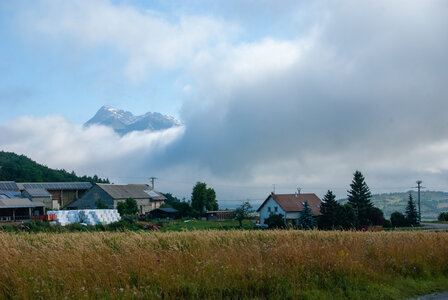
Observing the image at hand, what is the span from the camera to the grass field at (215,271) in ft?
23.6

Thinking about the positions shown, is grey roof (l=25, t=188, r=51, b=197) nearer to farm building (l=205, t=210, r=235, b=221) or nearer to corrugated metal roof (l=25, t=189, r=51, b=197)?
corrugated metal roof (l=25, t=189, r=51, b=197)

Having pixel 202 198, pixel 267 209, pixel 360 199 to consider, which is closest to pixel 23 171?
pixel 202 198

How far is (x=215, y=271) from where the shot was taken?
8055 millimetres

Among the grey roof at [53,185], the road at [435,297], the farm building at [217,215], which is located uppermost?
the grey roof at [53,185]

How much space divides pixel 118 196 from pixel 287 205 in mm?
34026

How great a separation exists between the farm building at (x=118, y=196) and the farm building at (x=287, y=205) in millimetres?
28596

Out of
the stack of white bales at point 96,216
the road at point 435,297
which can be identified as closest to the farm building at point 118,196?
the stack of white bales at point 96,216

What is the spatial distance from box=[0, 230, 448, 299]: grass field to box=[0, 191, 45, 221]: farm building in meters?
57.4

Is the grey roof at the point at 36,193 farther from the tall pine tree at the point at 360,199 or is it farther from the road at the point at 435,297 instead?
the road at the point at 435,297

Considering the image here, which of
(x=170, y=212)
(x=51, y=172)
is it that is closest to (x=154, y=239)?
(x=170, y=212)

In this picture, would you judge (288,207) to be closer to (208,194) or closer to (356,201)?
(356,201)

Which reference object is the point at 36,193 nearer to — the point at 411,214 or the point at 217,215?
the point at 217,215

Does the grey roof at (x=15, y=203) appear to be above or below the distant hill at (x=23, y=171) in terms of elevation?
below

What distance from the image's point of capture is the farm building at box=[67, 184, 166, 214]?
73881 mm
